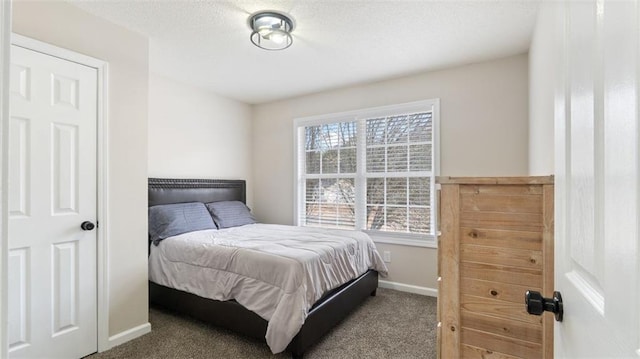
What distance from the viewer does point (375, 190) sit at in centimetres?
375

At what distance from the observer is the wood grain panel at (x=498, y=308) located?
51.3 inches

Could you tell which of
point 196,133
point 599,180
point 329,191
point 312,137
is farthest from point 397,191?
point 599,180

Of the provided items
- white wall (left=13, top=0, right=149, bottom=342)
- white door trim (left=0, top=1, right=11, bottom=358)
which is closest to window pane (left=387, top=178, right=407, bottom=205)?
white wall (left=13, top=0, right=149, bottom=342)

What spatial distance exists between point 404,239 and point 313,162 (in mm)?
1595

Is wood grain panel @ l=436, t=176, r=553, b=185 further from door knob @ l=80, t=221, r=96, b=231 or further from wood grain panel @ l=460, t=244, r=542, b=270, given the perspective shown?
door knob @ l=80, t=221, r=96, b=231

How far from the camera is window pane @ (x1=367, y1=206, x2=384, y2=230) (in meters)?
3.70

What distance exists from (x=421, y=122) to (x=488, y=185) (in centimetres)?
222

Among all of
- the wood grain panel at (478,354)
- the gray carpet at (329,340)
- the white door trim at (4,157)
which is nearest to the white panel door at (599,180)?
the wood grain panel at (478,354)

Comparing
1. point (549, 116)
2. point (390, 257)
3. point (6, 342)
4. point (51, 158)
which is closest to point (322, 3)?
point (549, 116)

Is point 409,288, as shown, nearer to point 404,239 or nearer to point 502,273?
point 404,239

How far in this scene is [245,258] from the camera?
2.34 meters

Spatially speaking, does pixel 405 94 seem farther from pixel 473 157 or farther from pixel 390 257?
pixel 390 257

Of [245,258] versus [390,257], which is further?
[390,257]

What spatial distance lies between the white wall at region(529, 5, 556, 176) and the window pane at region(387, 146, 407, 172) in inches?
52.3
